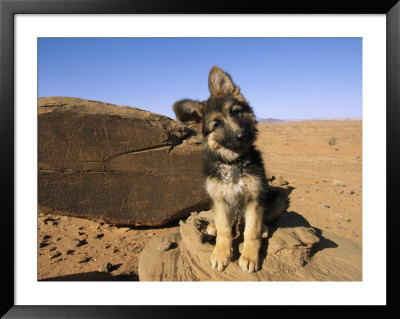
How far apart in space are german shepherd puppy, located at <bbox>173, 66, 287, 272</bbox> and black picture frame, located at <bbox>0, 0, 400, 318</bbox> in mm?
770

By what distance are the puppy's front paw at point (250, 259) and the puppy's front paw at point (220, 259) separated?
189mm

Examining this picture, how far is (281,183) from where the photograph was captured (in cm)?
1041

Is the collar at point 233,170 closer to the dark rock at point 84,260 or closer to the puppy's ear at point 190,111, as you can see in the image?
the puppy's ear at point 190,111

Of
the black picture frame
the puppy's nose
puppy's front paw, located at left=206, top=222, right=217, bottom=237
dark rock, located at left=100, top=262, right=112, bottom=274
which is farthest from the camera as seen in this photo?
dark rock, located at left=100, top=262, right=112, bottom=274

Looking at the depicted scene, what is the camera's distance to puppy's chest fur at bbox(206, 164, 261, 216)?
338 centimetres

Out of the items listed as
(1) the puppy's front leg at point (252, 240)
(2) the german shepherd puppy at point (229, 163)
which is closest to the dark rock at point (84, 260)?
(2) the german shepherd puppy at point (229, 163)

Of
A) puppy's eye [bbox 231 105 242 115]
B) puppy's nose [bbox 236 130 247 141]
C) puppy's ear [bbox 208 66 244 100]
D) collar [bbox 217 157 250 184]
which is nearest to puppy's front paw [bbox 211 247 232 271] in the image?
collar [bbox 217 157 250 184]

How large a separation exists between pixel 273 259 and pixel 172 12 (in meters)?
3.70

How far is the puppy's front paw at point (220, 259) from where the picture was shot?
11.1 ft

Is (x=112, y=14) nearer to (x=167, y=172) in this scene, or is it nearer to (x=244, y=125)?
(x=244, y=125)

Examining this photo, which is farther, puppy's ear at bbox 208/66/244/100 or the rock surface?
the rock surface

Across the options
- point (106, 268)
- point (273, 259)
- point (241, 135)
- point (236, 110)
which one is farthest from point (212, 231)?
point (106, 268)

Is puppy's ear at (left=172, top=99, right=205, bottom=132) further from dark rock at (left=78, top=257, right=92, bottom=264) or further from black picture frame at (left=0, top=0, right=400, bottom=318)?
dark rock at (left=78, top=257, right=92, bottom=264)

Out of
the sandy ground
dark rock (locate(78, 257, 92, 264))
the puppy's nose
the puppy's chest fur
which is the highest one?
the puppy's nose
